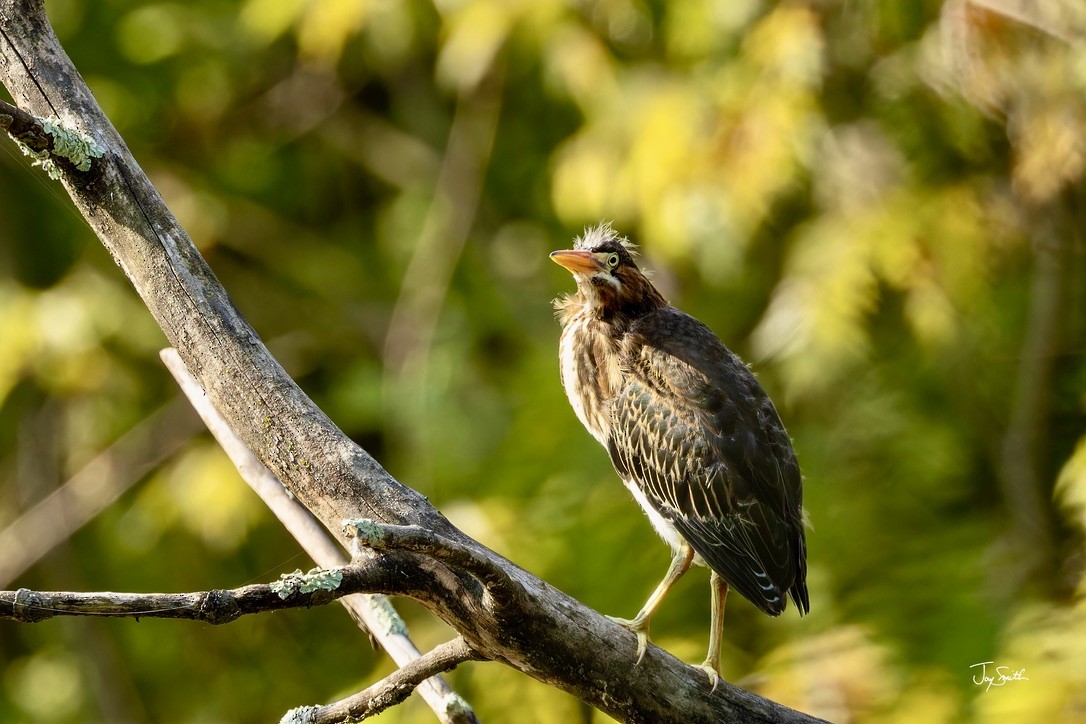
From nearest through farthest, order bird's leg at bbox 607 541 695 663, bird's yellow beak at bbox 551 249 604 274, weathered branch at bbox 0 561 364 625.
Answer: weathered branch at bbox 0 561 364 625 < bird's leg at bbox 607 541 695 663 < bird's yellow beak at bbox 551 249 604 274

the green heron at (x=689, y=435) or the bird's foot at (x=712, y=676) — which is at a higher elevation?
the green heron at (x=689, y=435)

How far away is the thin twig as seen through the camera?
1.83 metres

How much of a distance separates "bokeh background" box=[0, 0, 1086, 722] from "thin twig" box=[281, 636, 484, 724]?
3.16ft

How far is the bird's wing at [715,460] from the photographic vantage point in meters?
2.81

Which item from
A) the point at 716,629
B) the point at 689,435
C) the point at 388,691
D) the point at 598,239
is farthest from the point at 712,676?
the point at 598,239

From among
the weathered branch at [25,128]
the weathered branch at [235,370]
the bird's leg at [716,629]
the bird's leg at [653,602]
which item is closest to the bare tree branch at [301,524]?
the weathered branch at [235,370]

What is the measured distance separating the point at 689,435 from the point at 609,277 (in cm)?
51

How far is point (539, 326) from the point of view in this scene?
203 inches

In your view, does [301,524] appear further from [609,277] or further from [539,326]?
[539,326]

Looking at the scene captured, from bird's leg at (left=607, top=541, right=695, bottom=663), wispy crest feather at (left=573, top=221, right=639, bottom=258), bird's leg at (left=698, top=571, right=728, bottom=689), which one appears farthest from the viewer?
wispy crest feather at (left=573, top=221, right=639, bottom=258)

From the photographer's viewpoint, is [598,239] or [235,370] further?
[598,239]

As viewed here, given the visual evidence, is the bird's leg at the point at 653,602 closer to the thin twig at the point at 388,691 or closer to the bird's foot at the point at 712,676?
the bird's foot at the point at 712,676

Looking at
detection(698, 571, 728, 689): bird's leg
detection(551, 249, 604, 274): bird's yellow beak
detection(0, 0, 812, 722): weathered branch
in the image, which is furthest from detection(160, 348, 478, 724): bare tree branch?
detection(551, 249, 604, 274): bird's yellow beak

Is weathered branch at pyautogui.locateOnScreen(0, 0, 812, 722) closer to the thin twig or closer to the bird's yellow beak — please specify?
the thin twig
